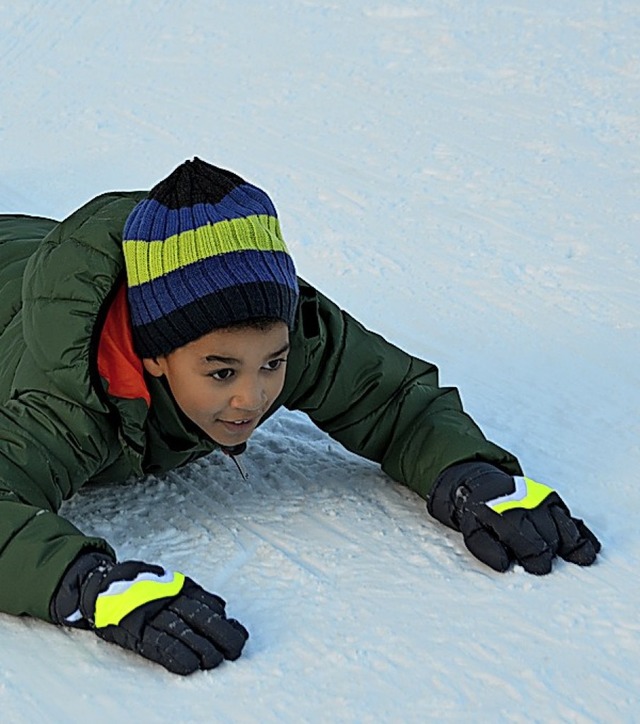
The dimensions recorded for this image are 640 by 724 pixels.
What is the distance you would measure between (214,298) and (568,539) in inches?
24.3

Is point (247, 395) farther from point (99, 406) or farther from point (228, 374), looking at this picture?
point (99, 406)

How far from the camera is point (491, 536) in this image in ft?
6.12

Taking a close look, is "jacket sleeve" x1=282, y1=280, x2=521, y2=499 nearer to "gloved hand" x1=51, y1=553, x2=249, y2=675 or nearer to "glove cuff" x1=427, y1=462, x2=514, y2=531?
"glove cuff" x1=427, y1=462, x2=514, y2=531

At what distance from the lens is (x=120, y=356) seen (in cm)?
187

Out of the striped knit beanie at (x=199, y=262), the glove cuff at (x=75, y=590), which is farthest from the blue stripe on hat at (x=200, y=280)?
the glove cuff at (x=75, y=590)

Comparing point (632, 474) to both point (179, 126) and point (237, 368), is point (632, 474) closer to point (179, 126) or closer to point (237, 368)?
point (237, 368)

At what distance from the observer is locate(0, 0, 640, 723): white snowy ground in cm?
162

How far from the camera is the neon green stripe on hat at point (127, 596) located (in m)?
1.61

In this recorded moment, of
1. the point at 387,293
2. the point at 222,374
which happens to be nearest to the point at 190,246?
the point at 222,374

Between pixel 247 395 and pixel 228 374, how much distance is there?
1.6 inches

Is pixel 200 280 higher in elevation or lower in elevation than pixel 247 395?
higher

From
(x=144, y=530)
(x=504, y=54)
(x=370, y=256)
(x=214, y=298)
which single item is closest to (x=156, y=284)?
(x=214, y=298)

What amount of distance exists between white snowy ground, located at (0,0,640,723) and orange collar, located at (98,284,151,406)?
24 cm

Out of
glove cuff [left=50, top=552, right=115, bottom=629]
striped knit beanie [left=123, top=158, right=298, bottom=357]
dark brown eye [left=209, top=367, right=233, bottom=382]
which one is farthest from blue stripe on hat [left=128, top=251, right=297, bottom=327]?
glove cuff [left=50, top=552, right=115, bottom=629]
